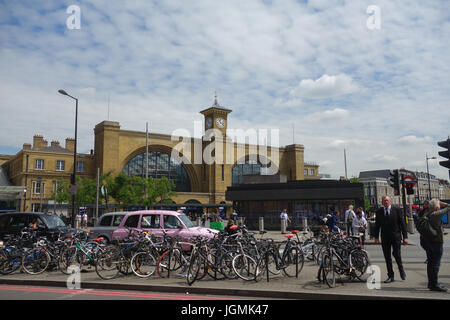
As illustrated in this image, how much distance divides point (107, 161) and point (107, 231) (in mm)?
42693

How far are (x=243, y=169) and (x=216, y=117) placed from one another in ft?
37.7

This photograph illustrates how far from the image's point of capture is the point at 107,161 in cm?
5506

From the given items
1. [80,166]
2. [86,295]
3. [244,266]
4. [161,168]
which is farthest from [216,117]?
[86,295]

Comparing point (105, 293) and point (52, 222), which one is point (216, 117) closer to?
point (52, 222)

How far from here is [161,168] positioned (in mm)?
62625

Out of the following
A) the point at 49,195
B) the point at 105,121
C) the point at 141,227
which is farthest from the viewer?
the point at 105,121

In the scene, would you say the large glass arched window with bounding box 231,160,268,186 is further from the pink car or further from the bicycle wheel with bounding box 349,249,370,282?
the bicycle wheel with bounding box 349,249,370,282

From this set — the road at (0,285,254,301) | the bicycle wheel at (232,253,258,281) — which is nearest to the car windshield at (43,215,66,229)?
the road at (0,285,254,301)

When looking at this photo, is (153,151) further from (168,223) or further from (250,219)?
(168,223)

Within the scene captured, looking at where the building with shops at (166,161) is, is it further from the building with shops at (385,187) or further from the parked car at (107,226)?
the building with shops at (385,187)

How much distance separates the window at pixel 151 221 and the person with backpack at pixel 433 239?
28.2 feet

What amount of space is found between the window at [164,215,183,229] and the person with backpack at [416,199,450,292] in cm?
812
